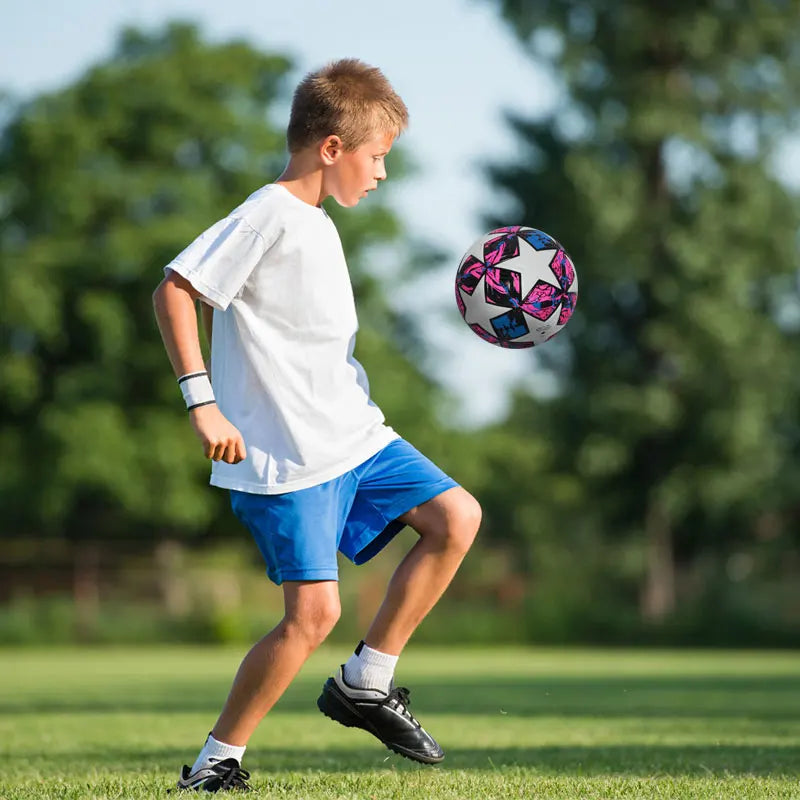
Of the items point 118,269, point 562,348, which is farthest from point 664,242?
point 118,269

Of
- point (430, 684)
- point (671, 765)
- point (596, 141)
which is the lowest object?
point (430, 684)

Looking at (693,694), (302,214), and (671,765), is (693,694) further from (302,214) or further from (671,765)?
(302,214)

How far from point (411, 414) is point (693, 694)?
25953 millimetres

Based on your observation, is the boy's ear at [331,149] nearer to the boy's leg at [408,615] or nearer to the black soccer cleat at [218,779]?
the boy's leg at [408,615]

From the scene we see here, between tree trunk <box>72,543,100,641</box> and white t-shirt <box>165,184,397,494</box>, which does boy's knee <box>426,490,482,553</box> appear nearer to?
white t-shirt <box>165,184,397,494</box>

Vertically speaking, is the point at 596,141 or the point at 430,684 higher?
the point at 596,141

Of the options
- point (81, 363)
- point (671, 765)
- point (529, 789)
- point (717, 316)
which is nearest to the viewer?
point (529, 789)

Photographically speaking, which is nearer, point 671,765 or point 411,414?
point 671,765

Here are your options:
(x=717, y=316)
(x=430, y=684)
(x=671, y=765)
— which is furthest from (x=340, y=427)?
(x=717, y=316)

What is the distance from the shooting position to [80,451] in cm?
3441

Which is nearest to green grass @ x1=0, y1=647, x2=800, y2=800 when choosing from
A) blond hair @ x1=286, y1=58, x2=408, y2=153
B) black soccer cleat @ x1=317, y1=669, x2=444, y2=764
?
black soccer cleat @ x1=317, y1=669, x2=444, y2=764

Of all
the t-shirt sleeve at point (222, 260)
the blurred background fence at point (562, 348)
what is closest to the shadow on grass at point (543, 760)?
the t-shirt sleeve at point (222, 260)

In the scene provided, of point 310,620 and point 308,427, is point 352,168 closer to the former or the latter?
point 308,427

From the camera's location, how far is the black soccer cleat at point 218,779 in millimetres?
4473
